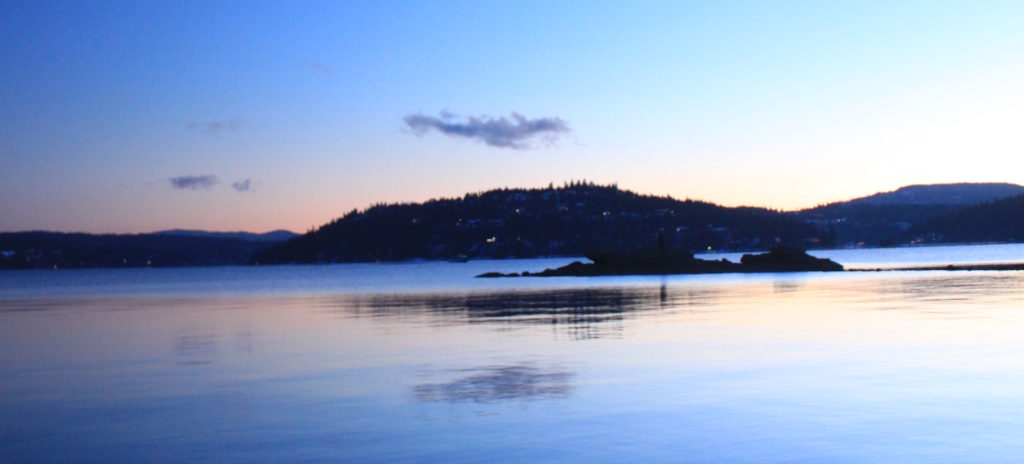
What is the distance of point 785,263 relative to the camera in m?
102

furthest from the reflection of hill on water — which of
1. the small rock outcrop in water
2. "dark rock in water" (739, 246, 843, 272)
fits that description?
the small rock outcrop in water

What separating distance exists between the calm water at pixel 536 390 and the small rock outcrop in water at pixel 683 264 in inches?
2446

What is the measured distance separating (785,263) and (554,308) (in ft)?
198

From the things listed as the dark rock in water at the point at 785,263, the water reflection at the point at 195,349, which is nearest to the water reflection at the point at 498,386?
the water reflection at the point at 195,349

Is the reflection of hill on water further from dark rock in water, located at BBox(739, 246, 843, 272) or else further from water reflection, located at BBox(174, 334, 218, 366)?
dark rock in water, located at BBox(739, 246, 843, 272)

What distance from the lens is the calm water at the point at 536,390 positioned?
14.4 m

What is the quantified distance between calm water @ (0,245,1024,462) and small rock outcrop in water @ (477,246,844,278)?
62.1 metres

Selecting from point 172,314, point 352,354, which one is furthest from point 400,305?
point 352,354

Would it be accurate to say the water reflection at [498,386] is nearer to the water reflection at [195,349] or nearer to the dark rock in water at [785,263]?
the water reflection at [195,349]

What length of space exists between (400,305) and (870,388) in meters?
39.3

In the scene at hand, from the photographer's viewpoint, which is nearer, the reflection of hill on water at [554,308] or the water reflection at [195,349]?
the water reflection at [195,349]

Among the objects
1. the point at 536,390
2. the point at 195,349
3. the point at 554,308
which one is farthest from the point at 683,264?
the point at 536,390

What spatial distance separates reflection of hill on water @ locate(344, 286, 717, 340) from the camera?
37.7m

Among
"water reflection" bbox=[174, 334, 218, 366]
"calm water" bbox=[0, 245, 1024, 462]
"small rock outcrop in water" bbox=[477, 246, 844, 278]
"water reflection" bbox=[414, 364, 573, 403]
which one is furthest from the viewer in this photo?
"small rock outcrop in water" bbox=[477, 246, 844, 278]
